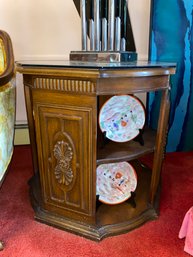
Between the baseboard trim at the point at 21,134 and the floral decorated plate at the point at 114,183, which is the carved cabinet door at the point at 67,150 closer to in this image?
the floral decorated plate at the point at 114,183

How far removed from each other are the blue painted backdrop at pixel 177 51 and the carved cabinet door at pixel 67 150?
0.93 meters

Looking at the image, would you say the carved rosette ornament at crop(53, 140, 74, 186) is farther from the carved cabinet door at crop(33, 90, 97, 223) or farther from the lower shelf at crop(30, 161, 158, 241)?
the lower shelf at crop(30, 161, 158, 241)

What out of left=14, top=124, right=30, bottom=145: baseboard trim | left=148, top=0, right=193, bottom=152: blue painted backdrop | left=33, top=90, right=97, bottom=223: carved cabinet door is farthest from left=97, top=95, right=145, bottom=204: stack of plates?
left=14, top=124, right=30, bottom=145: baseboard trim

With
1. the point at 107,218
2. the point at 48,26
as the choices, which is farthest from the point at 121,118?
the point at 48,26

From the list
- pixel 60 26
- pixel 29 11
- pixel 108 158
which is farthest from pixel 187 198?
pixel 29 11

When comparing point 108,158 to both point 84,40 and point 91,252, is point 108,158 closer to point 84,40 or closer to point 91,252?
point 91,252

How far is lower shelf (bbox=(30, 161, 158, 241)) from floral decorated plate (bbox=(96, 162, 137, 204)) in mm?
46

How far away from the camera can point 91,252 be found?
966 mm

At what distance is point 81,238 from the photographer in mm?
1035

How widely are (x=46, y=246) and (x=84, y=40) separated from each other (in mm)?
973

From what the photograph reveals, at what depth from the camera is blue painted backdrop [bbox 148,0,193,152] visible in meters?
1.54

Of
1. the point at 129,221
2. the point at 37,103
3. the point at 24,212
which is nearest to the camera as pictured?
the point at 37,103

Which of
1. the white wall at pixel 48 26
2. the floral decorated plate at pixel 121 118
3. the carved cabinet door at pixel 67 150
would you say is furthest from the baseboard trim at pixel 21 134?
the floral decorated plate at pixel 121 118

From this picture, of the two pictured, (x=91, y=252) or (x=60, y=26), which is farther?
(x=60, y=26)
